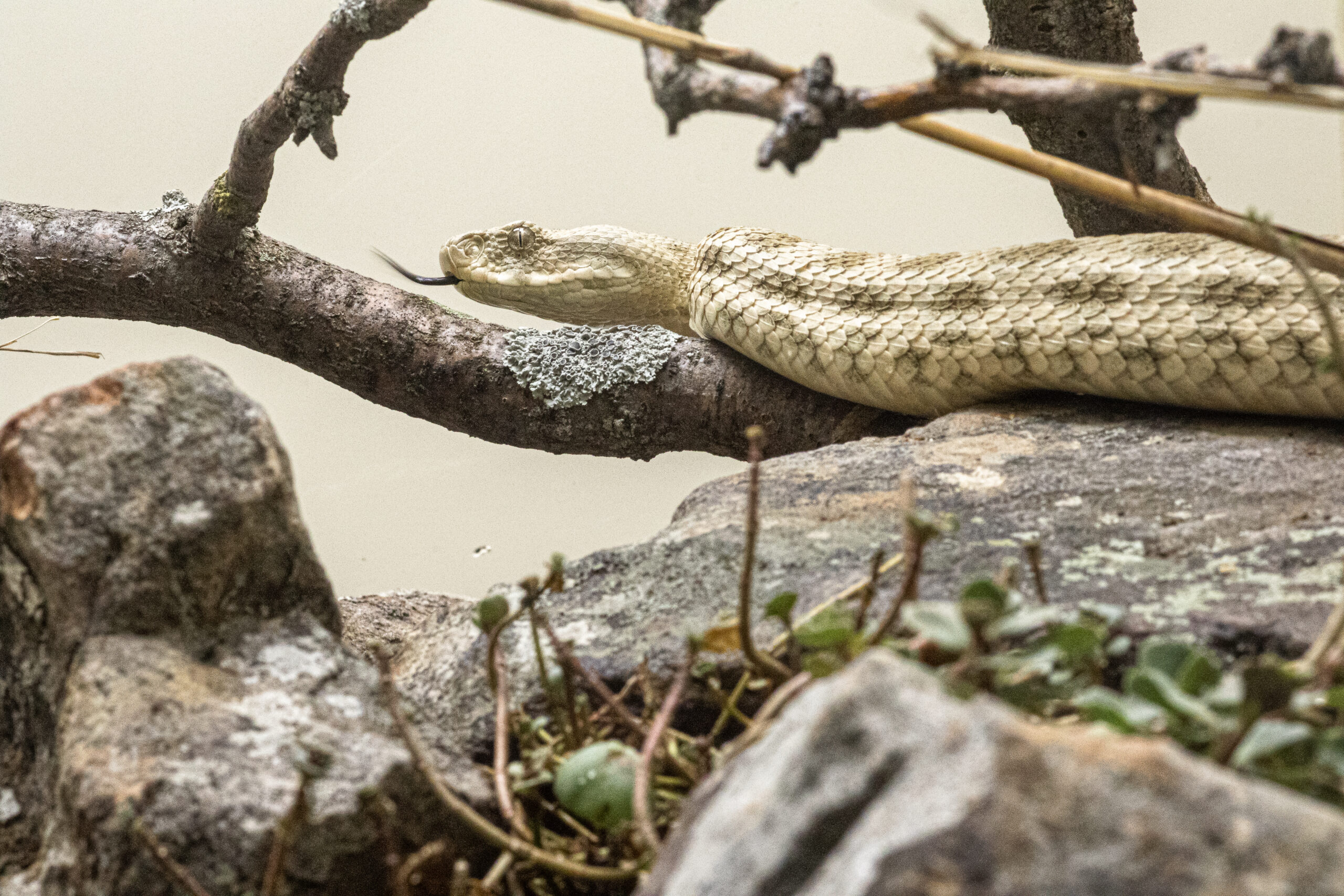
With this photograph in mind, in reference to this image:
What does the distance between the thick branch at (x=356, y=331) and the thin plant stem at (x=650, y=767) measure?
5.79 ft

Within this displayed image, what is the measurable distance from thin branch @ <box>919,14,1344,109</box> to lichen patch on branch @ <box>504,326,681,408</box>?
183cm

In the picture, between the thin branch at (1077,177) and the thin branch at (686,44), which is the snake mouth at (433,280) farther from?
the thin branch at (1077,177)

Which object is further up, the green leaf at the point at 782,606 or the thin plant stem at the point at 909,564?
the thin plant stem at the point at 909,564

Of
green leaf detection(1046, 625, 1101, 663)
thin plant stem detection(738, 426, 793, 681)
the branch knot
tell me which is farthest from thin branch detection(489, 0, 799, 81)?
green leaf detection(1046, 625, 1101, 663)

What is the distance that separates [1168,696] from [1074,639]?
9 cm

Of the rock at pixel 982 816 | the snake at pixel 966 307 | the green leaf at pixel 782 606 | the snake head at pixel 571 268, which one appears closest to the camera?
the rock at pixel 982 816

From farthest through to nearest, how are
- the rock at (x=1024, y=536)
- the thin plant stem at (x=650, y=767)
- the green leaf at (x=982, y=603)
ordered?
the rock at (x=1024, y=536) → the thin plant stem at (x=650, y=767) → the green leaf at (x=982, y=603)

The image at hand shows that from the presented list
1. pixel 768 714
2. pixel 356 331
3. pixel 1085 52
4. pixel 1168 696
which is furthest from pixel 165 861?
pixel 1085 52

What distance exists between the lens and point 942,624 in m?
0.71

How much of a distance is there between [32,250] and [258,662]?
233 cm

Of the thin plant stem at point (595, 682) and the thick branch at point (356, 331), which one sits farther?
the thick branch at point (356, 331)

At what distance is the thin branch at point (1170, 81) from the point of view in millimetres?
896

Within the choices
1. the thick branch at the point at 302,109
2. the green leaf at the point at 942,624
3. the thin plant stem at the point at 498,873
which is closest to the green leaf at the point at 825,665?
the green leaf at the point at 942,624

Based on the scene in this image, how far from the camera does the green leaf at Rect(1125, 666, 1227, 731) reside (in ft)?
2.16
